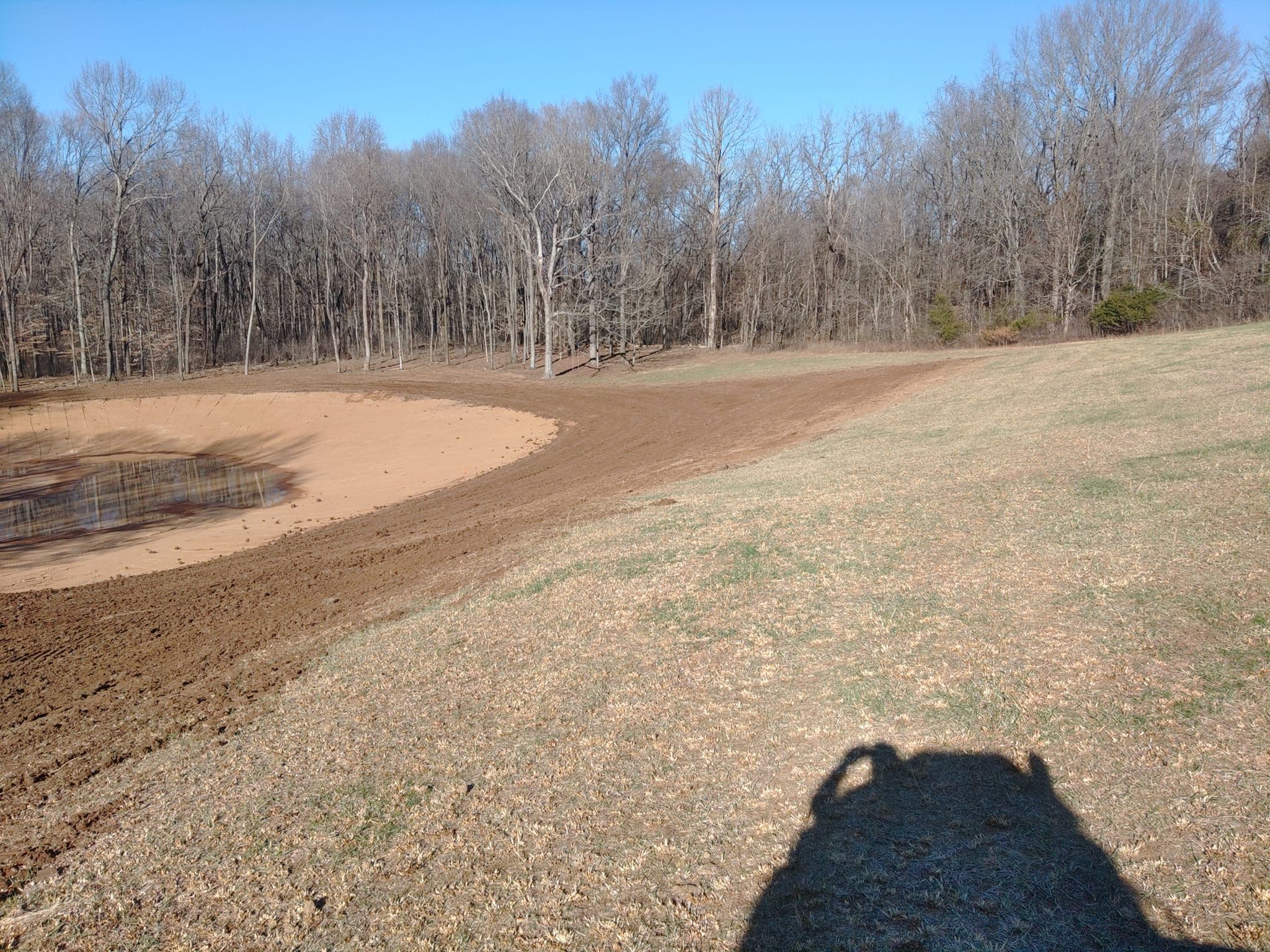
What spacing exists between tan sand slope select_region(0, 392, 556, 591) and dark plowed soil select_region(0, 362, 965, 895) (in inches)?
65.6

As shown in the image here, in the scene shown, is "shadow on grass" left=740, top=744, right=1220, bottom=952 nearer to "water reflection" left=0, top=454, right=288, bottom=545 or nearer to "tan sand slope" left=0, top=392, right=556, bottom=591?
"tan sand slope" left=0, top=392, right=556, bottom=591

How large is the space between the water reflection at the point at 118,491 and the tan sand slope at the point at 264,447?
3.18ft

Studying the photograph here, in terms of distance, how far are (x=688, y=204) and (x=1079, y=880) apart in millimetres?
56850

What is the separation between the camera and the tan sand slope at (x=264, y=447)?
50.5 ft

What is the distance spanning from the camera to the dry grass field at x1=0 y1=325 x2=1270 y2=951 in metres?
3.75

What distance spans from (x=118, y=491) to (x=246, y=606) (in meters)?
17.2

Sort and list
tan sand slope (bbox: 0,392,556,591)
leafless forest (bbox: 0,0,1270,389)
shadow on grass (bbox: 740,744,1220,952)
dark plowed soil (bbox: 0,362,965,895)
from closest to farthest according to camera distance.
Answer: shadow on grass (bbox: 740,744,1220,952) < dark plowed soil (bbox: 0,362,965,895) < tan sand slope (bbox: 0,392,556,591) < leafless forest (bbox: 0,0,1270,389)

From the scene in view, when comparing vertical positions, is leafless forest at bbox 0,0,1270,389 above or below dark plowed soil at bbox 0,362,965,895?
above

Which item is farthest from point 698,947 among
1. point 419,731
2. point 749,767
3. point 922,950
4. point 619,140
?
point 619,140

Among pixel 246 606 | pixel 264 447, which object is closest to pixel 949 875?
pixel 246 606

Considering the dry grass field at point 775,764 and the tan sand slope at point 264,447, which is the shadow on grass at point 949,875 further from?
the tan sand slope at point 264,447

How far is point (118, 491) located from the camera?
23875mm

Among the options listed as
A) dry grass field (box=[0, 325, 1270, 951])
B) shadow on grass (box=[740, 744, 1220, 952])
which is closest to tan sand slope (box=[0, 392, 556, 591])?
dry grass field (box=[0, 325, 1270, 951])

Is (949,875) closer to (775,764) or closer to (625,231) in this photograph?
(775,764)
